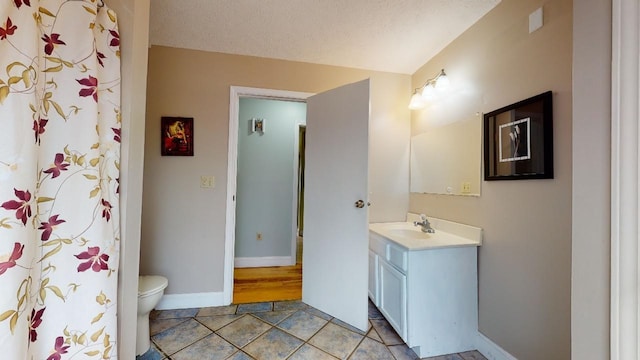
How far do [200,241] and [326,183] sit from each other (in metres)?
1.25

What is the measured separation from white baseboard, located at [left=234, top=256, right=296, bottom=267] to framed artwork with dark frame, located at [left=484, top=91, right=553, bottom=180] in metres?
2.57

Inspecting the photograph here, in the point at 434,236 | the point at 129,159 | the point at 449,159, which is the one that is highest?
the point at 449,159

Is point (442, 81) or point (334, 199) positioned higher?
point (442, 81)

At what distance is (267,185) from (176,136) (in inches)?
55.1

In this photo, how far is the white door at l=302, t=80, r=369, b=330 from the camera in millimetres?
2004

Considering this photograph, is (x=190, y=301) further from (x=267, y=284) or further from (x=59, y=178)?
(x=59, y=178)

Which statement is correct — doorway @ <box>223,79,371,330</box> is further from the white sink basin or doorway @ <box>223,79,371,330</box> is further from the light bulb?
the light bulb

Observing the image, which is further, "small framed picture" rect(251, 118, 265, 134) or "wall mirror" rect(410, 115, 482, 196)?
"small framed picture" rect(251, 118, 265, 134)

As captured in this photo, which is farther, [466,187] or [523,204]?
[466,187]

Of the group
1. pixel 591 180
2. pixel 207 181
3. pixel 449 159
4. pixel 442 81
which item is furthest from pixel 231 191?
pixel 591 180

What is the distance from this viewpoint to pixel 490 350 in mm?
1681

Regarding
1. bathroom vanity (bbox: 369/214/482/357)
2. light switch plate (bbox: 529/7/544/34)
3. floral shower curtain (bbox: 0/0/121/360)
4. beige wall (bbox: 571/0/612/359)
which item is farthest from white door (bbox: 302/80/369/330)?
floral shower curtain (bbox: 0/0/121/360)

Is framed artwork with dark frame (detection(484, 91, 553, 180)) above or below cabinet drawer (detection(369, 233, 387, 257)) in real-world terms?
above

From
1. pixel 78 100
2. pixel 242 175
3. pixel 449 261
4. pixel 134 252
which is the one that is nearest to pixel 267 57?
pixel 242 175
